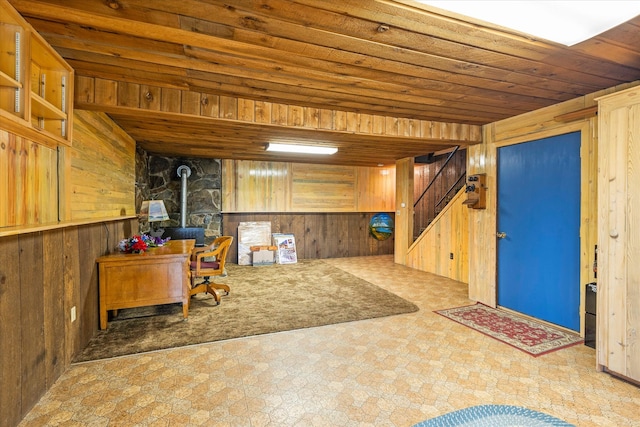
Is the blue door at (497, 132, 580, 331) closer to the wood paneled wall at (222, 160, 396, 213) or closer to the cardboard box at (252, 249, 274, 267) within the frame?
the wood paneled wall at (222, 160, 396, 213)

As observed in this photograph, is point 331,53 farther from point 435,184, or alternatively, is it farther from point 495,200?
point 435,184

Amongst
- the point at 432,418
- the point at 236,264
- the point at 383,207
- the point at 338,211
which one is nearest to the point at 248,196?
the point at 236,264

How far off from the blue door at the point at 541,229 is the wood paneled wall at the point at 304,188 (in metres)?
4.05

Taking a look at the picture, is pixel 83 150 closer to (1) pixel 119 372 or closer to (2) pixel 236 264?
(1) pixel 119 372

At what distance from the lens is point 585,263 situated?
292 cm

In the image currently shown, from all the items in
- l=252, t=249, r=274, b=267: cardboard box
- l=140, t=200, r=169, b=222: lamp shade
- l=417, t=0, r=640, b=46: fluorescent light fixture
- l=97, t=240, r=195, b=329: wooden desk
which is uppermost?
l=417, t=0, r=640, b=46: fluorescent light fixture

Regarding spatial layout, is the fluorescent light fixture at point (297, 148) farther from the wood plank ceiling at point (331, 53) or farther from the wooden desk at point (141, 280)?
the wooden desk at point (141, 280)

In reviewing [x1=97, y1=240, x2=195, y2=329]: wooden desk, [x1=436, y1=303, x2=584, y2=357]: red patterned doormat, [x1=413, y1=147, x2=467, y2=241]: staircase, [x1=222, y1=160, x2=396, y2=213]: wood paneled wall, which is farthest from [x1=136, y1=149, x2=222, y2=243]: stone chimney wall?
[x1=436, y1=303, x2=584, y2=357]: red patterned doormat

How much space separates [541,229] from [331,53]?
293 cm

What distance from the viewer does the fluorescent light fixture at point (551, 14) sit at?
60.0 inches

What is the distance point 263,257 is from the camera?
6.59 metres

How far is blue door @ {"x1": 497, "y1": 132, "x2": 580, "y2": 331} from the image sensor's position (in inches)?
120

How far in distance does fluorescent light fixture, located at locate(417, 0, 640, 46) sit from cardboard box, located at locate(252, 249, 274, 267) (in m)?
5.65

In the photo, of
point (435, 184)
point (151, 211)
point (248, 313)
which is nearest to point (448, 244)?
point (435, 184)
